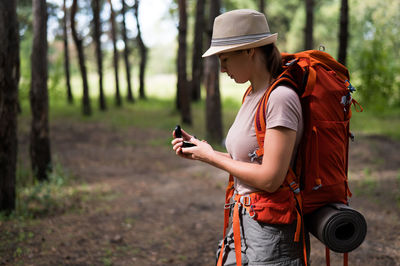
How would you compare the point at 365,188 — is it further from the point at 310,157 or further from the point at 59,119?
the point at 59,119

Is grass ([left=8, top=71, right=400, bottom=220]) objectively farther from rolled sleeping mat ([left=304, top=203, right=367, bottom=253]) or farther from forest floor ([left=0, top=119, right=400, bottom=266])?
rolled sleeping mat ([left=304, top=203, right=367, bottom=253])

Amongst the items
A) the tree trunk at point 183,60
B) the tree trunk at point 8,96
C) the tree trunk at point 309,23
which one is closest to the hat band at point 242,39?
the tree trunk at point 8,96

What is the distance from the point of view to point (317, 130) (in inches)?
79.4

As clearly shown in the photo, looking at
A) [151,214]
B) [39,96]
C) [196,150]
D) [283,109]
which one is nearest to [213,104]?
[39,96]

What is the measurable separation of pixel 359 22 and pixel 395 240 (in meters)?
Answer: 31.9

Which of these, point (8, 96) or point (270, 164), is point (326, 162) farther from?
point (8, 96)

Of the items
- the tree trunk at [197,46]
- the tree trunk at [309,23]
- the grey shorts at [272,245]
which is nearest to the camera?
the grey shorts at [272,245]

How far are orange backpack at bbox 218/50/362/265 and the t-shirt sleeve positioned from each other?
0.04 m

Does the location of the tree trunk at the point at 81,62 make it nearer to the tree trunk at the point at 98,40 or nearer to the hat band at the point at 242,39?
the tree trunk at the point at 98,40

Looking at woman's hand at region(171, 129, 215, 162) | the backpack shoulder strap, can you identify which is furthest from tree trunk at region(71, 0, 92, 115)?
the backpack shoulder strap

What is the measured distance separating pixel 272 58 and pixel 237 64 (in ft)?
0.62

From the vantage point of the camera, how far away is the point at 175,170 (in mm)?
9781

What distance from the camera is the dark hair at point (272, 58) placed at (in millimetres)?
2117

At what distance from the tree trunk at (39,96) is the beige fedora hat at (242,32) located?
19.9ft
